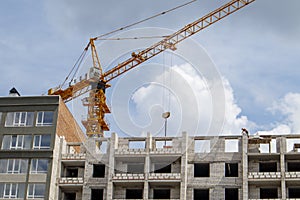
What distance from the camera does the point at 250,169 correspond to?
85.4m

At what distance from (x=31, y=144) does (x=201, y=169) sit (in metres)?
23.5

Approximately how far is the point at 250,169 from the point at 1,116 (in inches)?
1398

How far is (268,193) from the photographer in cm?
8450

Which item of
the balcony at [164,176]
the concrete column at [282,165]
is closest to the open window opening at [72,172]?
the balcony at [164,176]

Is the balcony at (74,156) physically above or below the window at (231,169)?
above

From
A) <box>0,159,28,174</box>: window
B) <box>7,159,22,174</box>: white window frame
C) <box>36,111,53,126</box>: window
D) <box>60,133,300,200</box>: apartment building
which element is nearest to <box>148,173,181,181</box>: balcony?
<box>60,133,300,200</box>: apartment building

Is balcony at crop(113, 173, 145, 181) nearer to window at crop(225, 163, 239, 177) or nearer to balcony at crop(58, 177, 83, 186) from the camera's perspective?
balcony at crop(58, 177, 83, 186)

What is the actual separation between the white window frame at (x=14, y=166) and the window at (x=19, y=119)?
5.47 meters

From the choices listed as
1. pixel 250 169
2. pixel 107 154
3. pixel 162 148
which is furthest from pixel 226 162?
pixel 107 154

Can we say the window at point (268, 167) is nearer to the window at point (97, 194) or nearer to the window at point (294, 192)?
the window at point (294, 192)

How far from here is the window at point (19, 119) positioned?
8912cm

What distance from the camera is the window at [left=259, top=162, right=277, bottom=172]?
85.6m

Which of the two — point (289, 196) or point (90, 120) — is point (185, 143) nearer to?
point (289, 196)

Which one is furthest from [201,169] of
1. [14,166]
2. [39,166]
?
[14,166]
